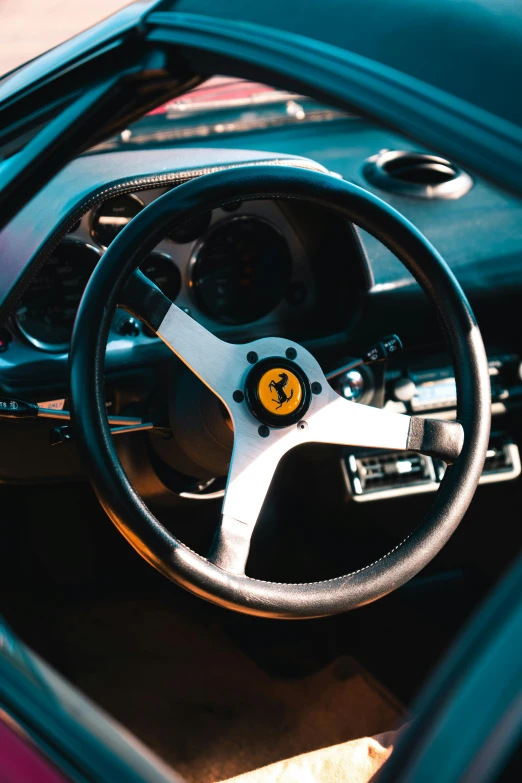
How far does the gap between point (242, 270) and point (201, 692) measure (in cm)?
119

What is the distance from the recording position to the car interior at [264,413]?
4.85ft

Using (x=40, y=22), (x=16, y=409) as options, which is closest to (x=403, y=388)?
(x=16, y=409)

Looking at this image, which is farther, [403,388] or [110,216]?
[403,388]

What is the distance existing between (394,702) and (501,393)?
909 mm

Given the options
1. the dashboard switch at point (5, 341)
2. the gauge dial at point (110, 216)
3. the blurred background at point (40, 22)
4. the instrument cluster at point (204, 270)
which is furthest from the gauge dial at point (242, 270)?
the blurred background at point (40, 22)

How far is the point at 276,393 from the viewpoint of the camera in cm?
146

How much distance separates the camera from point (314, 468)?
2418mm

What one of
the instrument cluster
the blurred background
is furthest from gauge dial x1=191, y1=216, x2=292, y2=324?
the blurred background

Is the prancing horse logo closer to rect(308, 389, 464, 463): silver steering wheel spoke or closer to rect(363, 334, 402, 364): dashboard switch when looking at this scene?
rect(308, 389, 464, 463): silver steering wheel spoke

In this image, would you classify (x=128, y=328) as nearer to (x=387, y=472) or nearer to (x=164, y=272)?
(x=164, y=272)

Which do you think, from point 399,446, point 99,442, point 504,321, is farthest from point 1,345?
point 504,321

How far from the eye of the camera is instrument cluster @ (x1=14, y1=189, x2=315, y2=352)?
2.12 meters

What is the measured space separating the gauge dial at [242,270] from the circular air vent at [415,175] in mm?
437

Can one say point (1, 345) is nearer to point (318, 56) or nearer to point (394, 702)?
point (318, 56)
